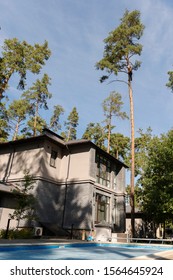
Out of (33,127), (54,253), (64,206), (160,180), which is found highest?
(33,127)

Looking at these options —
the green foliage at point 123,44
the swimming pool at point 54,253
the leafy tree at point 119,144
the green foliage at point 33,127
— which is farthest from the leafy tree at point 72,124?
the swimming pool at point 54,253

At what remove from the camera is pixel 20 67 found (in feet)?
71.1

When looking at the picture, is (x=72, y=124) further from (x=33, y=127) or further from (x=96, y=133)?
(x=33, y=127)

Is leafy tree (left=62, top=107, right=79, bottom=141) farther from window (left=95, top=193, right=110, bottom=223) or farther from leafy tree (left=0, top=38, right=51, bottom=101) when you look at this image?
window (left=95, top=193, right=110, bottom=223)

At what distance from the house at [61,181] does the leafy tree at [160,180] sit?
3.81 metres

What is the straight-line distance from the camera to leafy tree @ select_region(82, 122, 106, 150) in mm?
37744

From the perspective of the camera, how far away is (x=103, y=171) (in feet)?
73.3

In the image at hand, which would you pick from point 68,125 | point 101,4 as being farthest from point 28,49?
point 68,125

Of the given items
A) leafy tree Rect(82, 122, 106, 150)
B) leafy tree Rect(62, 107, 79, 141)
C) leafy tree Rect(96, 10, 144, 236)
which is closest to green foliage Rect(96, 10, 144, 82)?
leafy tree Rect(96, 10, 144, 236)

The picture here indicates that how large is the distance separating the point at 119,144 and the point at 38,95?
50.3ft

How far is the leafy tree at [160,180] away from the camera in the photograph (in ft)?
69.8

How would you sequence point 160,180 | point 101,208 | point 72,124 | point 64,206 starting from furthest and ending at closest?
point 72,124 < point 160,180 < point 101,208 < point 64,206

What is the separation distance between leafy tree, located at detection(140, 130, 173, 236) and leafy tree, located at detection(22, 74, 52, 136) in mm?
15829

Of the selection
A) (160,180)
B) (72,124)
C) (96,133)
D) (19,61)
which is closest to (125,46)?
(19,61)
